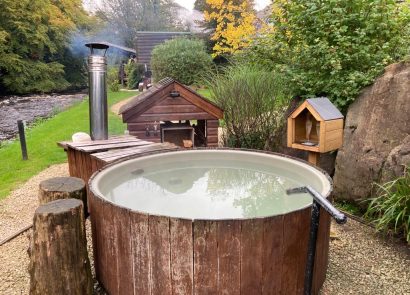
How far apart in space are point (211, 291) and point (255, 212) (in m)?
0.87

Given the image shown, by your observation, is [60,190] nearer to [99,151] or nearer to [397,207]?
[99,151]

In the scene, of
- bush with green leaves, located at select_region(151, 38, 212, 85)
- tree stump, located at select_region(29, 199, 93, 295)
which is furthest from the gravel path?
bush with green leaves, located at select_region(151, 38, 212, 85)

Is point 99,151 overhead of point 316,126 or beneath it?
beneath

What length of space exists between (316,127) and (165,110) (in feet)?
7.30

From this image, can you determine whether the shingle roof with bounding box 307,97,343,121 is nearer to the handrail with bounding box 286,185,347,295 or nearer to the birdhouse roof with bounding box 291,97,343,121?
the birdhouse roof with bounding box 291,97,343,121

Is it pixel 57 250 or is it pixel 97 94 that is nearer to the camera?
pixel 57 250

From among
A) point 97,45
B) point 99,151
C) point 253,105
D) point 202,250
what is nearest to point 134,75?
point 253,105

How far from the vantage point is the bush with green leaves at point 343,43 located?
4.25 metres

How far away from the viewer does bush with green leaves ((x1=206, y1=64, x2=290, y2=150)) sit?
5434 millimetres

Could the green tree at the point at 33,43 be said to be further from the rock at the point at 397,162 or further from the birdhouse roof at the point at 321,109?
the rock at the point at 397,162

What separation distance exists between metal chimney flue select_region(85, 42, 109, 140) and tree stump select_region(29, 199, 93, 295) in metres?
2.35

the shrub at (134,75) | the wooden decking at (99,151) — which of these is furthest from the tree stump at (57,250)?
the shrub at (134,75)

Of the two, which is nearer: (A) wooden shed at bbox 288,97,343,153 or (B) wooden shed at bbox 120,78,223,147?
(A) wooden shed at bbox 288,97,343,153

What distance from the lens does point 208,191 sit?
3.26m
